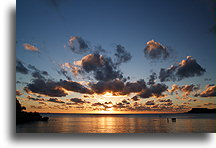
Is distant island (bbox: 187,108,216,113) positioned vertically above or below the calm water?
above

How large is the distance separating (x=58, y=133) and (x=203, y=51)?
3.71 metres

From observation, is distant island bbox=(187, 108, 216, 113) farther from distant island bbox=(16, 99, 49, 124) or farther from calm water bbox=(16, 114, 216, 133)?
distant island bbox=(16, 99, 49, 124)

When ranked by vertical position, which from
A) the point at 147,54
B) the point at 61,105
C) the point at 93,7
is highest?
the point at 93,7

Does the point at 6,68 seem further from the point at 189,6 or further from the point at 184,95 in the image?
the point at 189,6

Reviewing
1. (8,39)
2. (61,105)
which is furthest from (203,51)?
(8,39)

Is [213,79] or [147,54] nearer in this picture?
[213,79]

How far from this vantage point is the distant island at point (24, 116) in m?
4.65

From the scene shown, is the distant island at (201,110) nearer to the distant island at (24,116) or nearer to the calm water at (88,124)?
the calm water at (88,124)

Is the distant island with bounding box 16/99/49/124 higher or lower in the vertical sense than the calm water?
higher

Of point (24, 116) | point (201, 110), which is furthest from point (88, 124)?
point (201, 110)

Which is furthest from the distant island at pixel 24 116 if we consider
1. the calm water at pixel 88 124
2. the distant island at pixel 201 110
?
the distant island at pixel 201 110

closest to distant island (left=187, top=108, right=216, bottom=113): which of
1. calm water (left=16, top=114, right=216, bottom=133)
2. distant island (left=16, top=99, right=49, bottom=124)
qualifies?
calm water (left=16, top=114, right=216, bottom=133)

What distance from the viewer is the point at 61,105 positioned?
16.6ft

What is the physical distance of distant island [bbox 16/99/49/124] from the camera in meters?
4.65
